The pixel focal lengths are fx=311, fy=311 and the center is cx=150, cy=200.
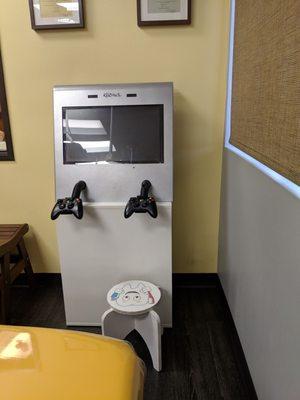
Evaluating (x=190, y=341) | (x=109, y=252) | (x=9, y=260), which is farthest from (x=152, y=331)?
(x=9, y=260)

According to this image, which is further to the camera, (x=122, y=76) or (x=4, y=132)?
(x=4, y=132)

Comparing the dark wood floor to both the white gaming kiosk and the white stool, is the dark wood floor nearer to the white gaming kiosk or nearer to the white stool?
the white stool

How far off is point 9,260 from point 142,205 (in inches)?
40.0

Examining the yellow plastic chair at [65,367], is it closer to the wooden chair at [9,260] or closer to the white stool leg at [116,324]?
the white stool leg at [116,324]

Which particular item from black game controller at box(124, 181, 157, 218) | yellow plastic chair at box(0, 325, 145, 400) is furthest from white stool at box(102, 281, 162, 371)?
yellow plastic chair at box(0, 325, 145, 400)

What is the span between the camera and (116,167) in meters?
1.70

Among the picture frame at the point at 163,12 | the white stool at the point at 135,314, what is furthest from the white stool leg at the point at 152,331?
the picture frame at the point at 163,12

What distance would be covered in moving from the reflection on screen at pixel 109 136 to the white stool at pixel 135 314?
0.70 metres

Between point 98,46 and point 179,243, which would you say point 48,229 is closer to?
point 179,243

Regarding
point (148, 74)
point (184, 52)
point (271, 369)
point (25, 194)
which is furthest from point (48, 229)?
point (271, 369)

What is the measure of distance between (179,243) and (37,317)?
1.07m

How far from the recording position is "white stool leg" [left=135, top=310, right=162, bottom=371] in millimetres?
1557

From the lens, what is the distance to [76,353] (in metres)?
0.85

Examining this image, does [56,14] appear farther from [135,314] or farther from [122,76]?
[135,314]
